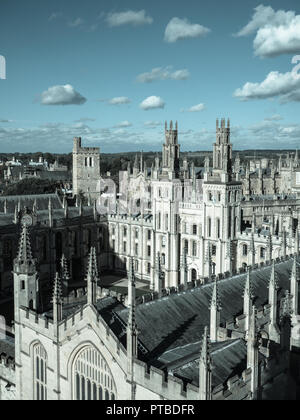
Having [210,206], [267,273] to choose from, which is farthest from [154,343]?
[210,206]

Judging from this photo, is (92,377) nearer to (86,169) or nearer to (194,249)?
(194,249)

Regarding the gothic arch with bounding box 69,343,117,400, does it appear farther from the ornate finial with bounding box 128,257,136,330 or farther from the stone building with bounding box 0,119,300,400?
the ornate finial with bounding box 128,257,136,330

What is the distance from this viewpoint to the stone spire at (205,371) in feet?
48.3

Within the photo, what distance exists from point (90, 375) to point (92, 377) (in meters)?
0.14

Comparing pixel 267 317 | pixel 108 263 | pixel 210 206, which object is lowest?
pixel 108 263

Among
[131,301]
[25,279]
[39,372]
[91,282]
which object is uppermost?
[91,282]

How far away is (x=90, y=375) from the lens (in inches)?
755

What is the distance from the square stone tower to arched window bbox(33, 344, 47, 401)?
196 ft

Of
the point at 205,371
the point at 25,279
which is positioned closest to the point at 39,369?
the point at 25,279

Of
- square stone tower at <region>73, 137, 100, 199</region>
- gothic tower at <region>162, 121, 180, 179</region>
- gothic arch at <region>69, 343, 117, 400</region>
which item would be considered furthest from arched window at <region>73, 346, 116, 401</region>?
square stone tower at <region>73, 137, 100, 199</region>

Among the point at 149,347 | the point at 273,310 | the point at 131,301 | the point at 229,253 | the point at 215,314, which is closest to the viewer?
the point at 149,347
